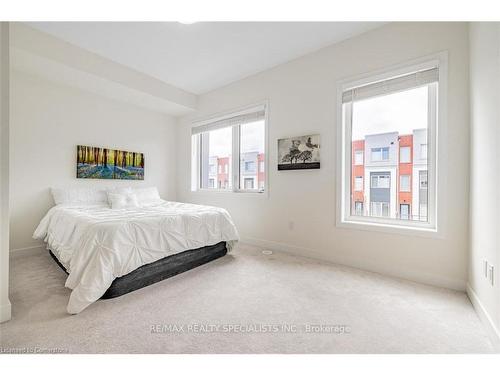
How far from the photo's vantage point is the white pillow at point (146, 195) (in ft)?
12.2

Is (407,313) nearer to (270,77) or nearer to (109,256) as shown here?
(109,256)

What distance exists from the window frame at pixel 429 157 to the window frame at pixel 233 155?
1.08m

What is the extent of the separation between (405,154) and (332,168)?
0.75m

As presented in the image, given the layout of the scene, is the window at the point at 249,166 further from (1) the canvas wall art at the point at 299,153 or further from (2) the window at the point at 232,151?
(1) the canvas wall art at the point at 299,153

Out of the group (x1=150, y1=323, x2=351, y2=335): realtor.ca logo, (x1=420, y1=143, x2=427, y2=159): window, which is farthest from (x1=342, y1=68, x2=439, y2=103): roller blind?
(x1=150, y1=323, x2=351, y2=335): realtor.ca logo

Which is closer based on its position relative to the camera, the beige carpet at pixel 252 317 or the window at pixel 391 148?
the beige carpet at pixel 252 317

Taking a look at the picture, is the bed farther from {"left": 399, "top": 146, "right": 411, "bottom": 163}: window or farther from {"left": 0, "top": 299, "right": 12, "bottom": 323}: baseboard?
{"left": 399, "top": 146, "right": 411, "bottom": 163}: window

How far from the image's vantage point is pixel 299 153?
305 centimetres

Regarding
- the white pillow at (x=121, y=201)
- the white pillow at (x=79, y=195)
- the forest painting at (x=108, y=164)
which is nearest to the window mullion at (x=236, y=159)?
the white pillow at (x=121, y=201)

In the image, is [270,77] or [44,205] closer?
[44,205]

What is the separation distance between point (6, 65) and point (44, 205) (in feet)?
7.37
